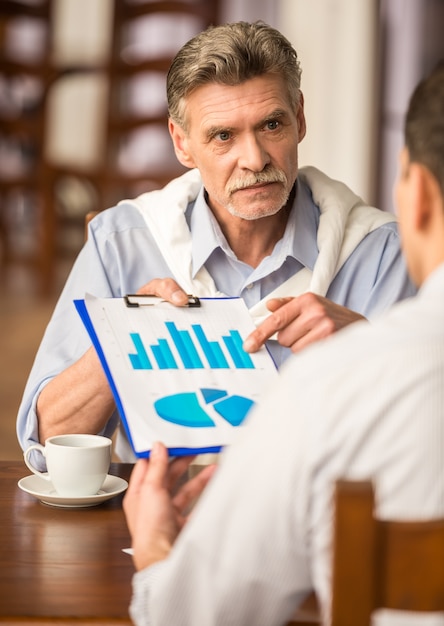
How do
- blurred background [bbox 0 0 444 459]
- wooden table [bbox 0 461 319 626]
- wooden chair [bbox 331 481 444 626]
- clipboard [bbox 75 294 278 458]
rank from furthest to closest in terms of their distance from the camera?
blurred background [bbox 0 0 444 459]
clipboard [bbox 75 294 278 458]
wooden table [bbox 0 461 319 626]
wooden chair [bbox 331 481 444 626]

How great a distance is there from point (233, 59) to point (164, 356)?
681 mm

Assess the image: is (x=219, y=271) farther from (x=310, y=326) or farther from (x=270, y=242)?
(x=310, y=326)

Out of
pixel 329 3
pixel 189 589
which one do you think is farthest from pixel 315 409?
pixel 329 3

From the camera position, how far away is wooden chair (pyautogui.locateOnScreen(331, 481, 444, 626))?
0.69 meters

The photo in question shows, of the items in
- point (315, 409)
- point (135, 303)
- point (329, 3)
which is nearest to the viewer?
point (315, 409)

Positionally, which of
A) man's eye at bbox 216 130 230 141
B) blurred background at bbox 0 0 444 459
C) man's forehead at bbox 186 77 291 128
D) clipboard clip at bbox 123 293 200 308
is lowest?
blurred background at bbox 0 0 444 459

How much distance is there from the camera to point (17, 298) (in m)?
5.82

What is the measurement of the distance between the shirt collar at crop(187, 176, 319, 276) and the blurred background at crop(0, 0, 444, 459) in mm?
2061

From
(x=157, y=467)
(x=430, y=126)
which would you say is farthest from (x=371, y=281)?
(x=430, y=126)

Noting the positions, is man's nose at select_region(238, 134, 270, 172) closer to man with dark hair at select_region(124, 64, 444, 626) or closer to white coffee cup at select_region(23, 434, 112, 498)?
white coffee cup at select_region(23, 434, 112, 498)

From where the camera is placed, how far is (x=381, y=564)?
71 cm

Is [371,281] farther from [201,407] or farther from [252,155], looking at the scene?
[201,407]

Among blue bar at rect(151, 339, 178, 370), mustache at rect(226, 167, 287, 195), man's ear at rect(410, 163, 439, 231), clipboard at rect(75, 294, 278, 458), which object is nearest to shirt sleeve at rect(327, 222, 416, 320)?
mustache at rect(226, 167, 287, 195)

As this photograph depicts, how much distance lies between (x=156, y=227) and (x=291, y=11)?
136 inches
